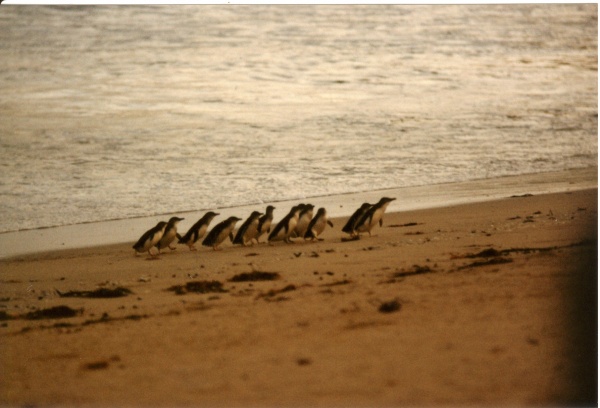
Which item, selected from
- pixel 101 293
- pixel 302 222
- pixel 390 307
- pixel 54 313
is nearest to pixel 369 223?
pixel 302 222

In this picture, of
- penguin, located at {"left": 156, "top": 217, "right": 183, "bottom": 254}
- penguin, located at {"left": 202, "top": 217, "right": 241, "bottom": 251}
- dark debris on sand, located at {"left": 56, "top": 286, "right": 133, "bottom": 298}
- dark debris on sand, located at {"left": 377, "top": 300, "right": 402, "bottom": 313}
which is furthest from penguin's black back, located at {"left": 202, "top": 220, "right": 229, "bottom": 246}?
dark debris on sand, located at {"left": 377, "top": 300, "right": 402, "bottom": 313}

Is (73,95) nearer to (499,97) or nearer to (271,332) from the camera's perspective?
(499,97)

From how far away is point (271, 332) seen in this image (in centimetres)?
479

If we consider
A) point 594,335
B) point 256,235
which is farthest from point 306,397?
point 256,235

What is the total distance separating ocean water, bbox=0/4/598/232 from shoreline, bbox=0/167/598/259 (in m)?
0.28

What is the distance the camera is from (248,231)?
26.8 feet

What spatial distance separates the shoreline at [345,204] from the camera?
8.81 metres

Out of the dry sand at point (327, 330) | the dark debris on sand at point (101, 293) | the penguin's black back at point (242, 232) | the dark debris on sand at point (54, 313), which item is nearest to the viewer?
the dry sand at point (327, 330)

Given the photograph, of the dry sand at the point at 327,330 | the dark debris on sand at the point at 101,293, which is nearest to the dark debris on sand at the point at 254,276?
the dry sand at the point at 327,330

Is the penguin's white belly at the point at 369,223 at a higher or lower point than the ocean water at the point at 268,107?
lower

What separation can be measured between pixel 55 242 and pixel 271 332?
15.1 ft

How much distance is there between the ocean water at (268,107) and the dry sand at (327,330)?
283 cm

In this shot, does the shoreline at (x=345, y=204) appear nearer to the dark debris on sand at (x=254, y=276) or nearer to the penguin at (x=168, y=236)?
the penguin at (x=168, y=236)

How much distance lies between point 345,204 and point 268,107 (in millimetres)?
2831
